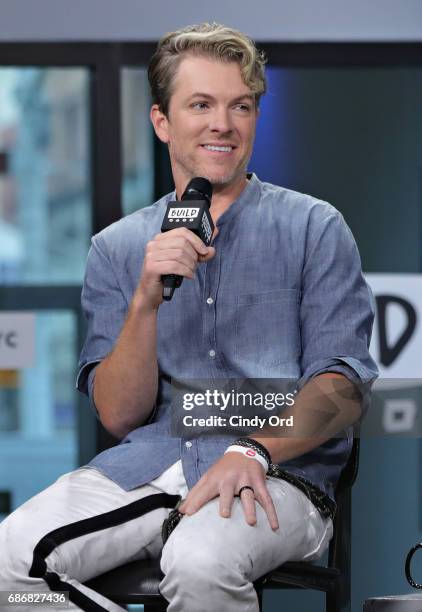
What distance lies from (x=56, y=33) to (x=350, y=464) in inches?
68.8

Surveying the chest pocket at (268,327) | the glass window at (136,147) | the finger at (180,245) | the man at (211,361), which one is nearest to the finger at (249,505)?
the man at (211,361)

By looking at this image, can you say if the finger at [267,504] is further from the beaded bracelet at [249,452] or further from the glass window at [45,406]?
the glass window at [45,406]

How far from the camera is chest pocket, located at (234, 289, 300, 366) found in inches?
65.9

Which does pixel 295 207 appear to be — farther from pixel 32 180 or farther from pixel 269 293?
pixel 32 180

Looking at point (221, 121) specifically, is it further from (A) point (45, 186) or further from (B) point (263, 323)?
(A) point (45, 186)

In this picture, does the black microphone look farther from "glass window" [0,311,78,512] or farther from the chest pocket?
"glass window" [0,311,78,512]

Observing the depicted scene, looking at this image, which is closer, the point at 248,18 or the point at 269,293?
the point at 269,293

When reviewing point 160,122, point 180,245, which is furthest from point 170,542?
point 160,122

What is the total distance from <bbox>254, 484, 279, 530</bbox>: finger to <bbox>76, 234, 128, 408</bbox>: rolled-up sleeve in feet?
1.32

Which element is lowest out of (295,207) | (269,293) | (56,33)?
(269,293)

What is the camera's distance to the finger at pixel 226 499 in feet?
4.94

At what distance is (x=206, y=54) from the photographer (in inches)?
68.3

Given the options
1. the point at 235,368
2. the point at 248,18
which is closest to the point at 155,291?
the point at 235,368

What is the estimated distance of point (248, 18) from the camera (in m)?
2.96
